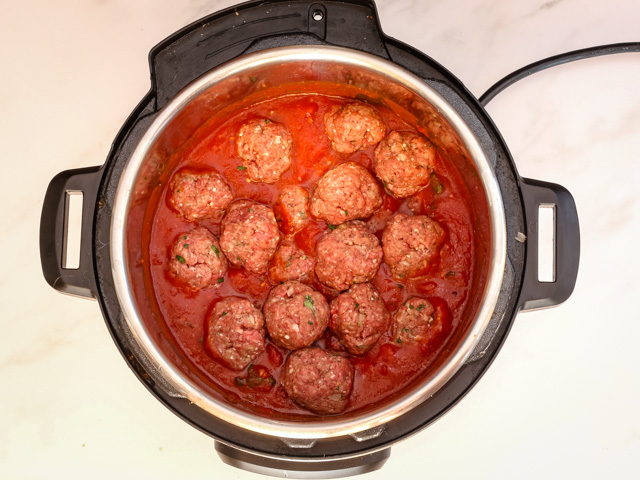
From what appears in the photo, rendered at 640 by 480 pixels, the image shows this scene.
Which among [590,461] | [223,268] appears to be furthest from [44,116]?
[590,461]

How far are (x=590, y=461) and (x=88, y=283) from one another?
1.96m

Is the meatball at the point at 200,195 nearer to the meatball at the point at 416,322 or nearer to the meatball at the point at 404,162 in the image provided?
the meatball at the point at 404,162

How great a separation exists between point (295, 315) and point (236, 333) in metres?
0.19

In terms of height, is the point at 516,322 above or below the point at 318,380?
above

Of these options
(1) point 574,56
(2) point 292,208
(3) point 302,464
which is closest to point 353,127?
(2) point 292,208

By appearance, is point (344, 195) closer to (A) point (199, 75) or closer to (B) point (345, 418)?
(A) point (199, 75)

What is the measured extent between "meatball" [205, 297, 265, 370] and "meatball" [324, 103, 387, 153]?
1.97 feet

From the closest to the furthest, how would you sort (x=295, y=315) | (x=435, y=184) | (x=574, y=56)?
(x=295, y=315) → (x=435, y=184) → (x=574, y=56)

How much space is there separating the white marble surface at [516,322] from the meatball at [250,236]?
0.67 m

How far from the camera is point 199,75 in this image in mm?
1719

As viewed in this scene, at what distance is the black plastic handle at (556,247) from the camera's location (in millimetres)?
1678

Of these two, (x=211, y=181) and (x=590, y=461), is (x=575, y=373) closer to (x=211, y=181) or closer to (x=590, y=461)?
(x=590, y=461)

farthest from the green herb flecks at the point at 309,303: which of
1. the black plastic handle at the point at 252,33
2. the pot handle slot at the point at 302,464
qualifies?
the black plastic handle at the point at 252,33

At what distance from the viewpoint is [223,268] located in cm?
188
